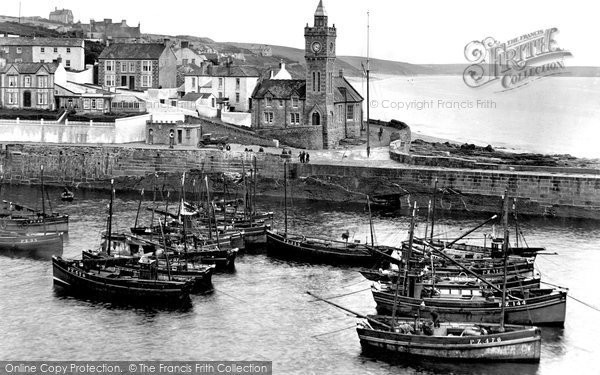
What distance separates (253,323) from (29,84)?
6107 centimetres

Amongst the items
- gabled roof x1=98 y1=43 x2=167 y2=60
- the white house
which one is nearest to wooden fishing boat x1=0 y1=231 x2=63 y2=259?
the white house

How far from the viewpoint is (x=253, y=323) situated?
48844 mm

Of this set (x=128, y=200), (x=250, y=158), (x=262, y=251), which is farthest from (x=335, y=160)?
(x=262, y=251)

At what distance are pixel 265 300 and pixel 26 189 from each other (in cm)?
4120

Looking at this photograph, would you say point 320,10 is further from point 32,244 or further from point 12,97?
point 32,244

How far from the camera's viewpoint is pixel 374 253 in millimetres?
59031

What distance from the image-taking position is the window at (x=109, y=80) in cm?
11222

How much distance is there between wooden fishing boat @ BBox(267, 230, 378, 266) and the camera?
2402 inches

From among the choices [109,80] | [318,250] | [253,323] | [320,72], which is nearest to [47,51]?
[109,80]

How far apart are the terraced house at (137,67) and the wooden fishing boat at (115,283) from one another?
56775 mm

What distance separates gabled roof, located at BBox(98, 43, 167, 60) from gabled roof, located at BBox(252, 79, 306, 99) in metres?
18.6

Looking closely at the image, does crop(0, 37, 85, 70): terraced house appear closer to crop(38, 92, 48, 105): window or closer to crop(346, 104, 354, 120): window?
crop(38, 92, 48, 105): window

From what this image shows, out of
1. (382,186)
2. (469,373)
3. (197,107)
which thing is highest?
(197,107)

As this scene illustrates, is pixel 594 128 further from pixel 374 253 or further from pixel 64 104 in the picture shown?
pixel 374 253
